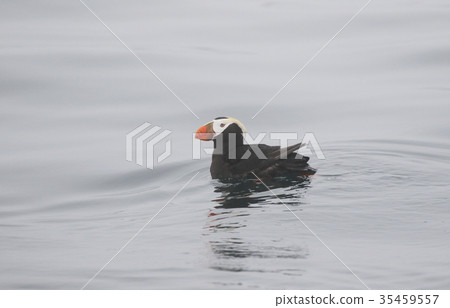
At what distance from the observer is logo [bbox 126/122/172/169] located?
11.2m

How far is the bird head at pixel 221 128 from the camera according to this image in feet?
30.4

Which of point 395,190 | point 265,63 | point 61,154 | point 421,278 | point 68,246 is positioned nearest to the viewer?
point 421,278

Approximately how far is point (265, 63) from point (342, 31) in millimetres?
2796

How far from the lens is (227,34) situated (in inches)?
680

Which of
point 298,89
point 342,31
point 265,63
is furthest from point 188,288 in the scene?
point 342,31

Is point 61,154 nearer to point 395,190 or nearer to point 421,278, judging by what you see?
point 395,190

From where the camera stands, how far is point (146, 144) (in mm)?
12000

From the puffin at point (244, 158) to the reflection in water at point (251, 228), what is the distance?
112 mm

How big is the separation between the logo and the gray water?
16 centimetres

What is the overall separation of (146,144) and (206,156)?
1306 mm

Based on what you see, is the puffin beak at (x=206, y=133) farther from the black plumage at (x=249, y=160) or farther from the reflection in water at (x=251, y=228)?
the reflection in water at (x=251, y=228)
